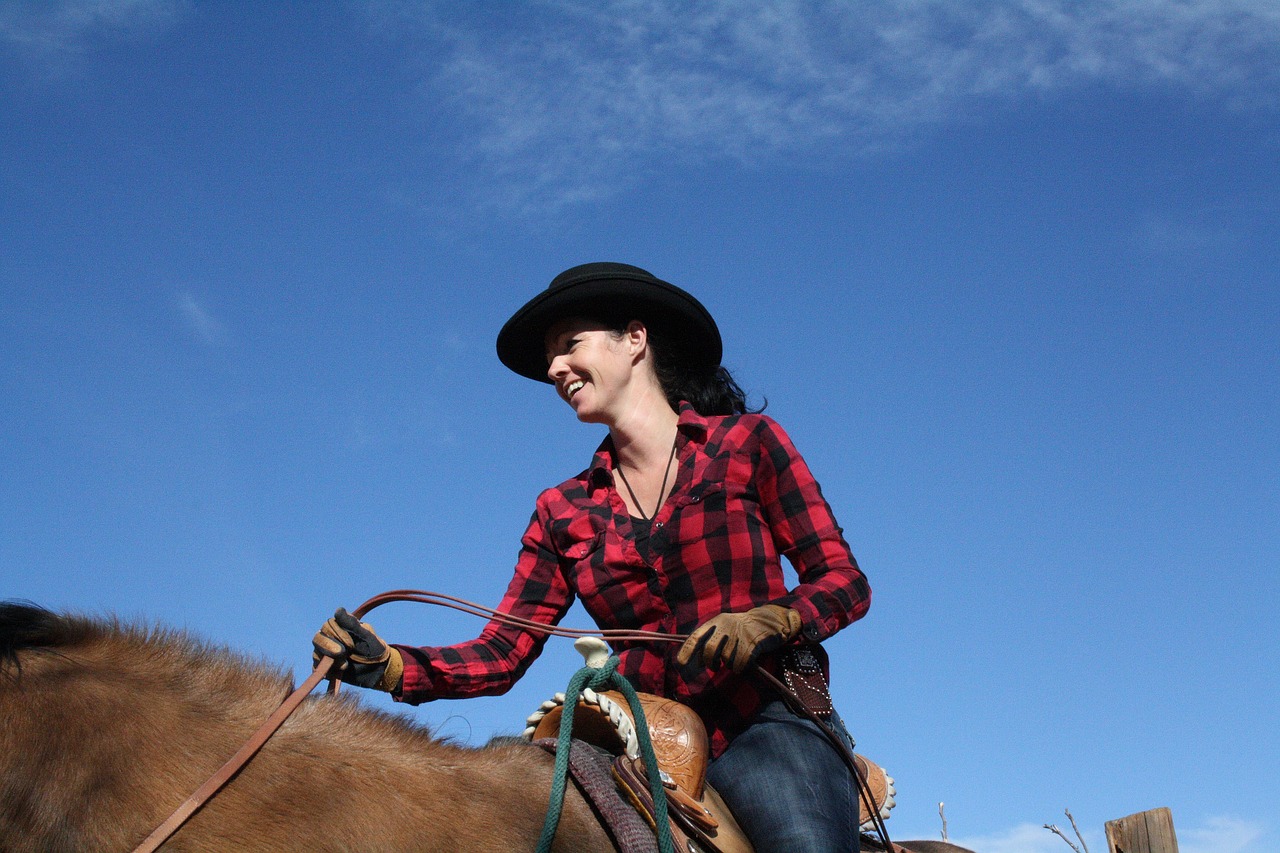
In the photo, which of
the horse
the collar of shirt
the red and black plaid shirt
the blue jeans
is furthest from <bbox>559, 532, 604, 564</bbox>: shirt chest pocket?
the horse

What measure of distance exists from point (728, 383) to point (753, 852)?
1916mm

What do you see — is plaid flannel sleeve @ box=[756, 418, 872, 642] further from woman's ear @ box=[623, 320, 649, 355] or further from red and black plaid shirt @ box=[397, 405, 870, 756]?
woman's ear @ box=[623, 320, 649, 355]

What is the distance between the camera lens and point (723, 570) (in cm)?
362

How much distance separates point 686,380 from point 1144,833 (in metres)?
3.27

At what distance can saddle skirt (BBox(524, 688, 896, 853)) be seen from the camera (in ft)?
9.67

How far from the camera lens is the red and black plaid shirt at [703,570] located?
11.5 ft

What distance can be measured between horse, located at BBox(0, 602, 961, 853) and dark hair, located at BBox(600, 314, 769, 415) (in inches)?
70.6

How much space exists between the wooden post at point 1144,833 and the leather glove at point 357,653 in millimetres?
3892

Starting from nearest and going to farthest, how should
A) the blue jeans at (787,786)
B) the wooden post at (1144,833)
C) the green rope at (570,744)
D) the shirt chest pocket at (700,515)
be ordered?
the green rope at (570,744) < the blue jeans at (787,786) < the shirt chest pocket at (700,515) < the wooden post at (1144,833)

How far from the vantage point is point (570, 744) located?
9.64ft

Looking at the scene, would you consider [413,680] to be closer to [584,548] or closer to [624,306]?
[584,548]

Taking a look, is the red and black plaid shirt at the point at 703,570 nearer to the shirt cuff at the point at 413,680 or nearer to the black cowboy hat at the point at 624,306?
the shirt cuff at the point at 413,680

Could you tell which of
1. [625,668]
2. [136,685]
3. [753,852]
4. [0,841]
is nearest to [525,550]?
[625,668]

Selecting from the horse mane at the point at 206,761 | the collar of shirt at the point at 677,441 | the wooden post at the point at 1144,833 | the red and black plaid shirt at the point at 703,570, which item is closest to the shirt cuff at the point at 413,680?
the red and black plaid shirt at the point at 703,570
